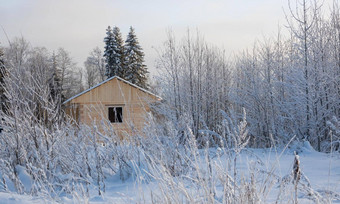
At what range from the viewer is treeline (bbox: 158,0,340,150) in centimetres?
938

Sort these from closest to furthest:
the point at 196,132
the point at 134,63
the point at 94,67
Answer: the point at 196,132 < the point at 134,63 < the point at 94,67

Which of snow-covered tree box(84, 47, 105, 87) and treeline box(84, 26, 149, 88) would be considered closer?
treeline box(84, 26, 149, 88)

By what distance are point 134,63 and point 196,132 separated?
23022 mm

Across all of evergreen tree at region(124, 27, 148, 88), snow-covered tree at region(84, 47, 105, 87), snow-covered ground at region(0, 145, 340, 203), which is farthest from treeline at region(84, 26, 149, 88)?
snow-covered ground at region(0, 145, 340, 203)

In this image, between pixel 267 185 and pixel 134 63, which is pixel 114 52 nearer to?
pixel 134 63

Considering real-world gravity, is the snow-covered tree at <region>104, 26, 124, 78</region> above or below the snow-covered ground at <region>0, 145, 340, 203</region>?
above

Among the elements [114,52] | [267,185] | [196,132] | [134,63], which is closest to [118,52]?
[114,52]

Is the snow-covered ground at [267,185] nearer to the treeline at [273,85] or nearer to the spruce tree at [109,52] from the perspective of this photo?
the treeline at [273,85]

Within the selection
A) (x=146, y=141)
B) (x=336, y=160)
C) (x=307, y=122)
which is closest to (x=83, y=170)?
(x=146, y=141)

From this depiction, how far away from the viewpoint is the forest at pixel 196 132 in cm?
287

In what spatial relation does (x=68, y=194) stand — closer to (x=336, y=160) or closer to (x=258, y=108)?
(x=336, y=160)

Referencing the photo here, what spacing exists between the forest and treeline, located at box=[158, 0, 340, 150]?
0.04 metres

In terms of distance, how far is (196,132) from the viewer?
36.8 ft

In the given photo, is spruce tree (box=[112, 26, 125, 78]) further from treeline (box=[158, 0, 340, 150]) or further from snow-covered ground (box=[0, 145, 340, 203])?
snow-covered ground (box=[0, 145, 340, 203])
